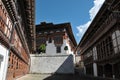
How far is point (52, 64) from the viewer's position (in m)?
32.3

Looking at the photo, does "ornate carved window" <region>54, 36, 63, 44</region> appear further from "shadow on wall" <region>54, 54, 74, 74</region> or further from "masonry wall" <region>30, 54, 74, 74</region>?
"shadow on wall" <region>54, 54, 74, 74</region>

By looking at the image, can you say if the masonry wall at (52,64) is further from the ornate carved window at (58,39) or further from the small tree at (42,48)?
the ornate carved window at (58,39)

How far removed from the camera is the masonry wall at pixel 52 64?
31780mm

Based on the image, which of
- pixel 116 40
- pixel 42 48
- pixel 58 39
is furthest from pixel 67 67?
pixel 116 40

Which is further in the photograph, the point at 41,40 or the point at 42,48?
the point at 41,40

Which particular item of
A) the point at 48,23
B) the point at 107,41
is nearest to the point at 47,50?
the point at 48,23

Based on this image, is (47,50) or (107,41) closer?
(107,41)

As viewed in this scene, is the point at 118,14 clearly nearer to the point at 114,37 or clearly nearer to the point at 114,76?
the point at 114,37

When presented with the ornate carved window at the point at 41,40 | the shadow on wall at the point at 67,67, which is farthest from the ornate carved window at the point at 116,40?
the ornate carved window at the point at 41,40

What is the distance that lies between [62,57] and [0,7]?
1000 inches

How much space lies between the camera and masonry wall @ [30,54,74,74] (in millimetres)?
31780

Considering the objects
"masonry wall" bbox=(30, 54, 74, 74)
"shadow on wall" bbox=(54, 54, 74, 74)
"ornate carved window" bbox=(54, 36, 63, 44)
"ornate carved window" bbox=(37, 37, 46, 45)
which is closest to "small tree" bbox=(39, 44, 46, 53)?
"ornate carved window" bbox=(37, 37, 46, 45)

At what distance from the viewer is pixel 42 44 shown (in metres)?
42.3

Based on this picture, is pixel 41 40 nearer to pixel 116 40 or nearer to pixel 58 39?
pixel 58 39
